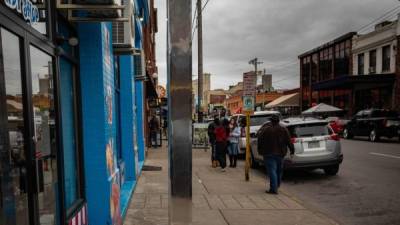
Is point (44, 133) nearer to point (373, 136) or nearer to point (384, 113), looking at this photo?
point (373, 136)

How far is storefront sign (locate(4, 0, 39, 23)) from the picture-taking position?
285 centimetres

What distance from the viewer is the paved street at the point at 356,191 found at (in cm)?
706

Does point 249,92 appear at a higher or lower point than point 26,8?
lower

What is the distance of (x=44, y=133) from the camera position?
355cm

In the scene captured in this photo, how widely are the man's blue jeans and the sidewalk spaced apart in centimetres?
25

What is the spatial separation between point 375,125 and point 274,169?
1511 cm

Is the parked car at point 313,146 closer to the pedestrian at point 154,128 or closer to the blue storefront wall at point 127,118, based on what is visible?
the blue storefront wall at point 127,118

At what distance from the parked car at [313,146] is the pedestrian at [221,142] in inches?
83.4

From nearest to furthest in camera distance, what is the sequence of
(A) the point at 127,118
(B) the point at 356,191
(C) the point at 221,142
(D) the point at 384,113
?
1. (B) the point at 356,191
2. (A) the point at 127,118
3. (C) the point at 221,142
4. (D) the point at 384,113

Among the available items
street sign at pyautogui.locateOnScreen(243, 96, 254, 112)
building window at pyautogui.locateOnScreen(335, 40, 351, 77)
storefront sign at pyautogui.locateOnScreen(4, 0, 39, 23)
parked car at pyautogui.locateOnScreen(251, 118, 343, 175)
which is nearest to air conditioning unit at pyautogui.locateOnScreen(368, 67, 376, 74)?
building window at pyautogui.locateOnScreen(335, 40, 351, 77)

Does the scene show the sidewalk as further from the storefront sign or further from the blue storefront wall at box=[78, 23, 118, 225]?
the storefront sign

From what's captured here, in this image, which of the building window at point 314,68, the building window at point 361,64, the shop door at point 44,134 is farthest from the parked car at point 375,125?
the building window at point 314,68

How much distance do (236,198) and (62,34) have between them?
17.3ft

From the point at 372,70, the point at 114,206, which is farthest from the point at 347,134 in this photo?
the point at 114,206
